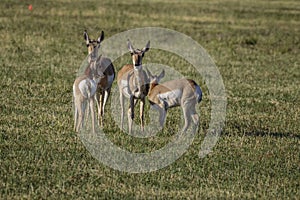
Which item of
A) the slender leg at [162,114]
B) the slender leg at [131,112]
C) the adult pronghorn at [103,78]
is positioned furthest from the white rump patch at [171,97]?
the adult pronghorn at [103,78]

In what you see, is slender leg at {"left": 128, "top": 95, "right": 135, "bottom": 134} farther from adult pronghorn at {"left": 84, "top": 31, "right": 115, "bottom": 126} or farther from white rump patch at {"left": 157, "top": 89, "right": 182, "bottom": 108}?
adult pronghorn at {"left": 84, "top": 31, "right": 115, "bottom": 126}

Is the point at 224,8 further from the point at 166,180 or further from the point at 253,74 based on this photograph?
the point at 166,180

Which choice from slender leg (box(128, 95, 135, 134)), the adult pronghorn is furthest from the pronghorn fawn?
slender leg (box(128, 95, 135, 134))

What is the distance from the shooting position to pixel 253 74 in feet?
71.7

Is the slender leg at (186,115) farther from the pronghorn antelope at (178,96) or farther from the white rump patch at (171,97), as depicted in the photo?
the white rump patch at (171,97)

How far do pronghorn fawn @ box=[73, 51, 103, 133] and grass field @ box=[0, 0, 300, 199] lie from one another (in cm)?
40

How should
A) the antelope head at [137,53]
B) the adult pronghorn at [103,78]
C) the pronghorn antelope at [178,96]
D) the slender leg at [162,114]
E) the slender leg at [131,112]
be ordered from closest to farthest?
the antelope head at [137,53] → the pronghorn antelope at [178,96] → the slender leg at [162,114] → the slender leg at [131,112] → the adult pronghorn at [103,78]

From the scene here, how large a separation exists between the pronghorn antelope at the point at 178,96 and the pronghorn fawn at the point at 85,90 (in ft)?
3.19

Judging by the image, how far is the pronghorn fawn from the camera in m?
11.9

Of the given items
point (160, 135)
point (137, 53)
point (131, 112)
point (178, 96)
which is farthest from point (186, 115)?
point (137, 53)

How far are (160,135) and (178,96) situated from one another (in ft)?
3.09

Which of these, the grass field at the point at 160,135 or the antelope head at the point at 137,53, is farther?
the antelope head at the point at 137,53

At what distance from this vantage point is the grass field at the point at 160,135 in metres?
9.38

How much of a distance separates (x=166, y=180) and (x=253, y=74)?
1258 centimetres
